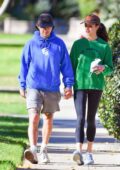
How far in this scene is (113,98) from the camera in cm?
1250

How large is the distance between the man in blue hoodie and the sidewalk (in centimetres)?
35

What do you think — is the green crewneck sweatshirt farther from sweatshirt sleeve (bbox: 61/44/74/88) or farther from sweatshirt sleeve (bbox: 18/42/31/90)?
sweatshirt sleeve (bbox: 18/42/31/90)

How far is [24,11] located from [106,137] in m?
70.0

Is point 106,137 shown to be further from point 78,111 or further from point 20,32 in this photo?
point 20,32

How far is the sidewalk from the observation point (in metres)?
11.1

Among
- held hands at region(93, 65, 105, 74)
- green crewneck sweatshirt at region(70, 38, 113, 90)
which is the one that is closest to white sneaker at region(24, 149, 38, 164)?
green crewneck sweatshirt at region(70, 38, 113, 90)

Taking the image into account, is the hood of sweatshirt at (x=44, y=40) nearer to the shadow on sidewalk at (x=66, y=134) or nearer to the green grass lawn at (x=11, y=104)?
the shadow on sidewalk at (x=66, y=134)

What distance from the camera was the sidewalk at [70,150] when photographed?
436 inches

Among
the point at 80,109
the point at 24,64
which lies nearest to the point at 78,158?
the point at 80,109

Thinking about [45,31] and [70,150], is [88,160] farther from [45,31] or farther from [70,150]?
[45,31]

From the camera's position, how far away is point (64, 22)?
78.1 m

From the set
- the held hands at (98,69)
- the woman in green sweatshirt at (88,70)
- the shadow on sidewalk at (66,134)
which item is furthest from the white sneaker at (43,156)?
the shadow on sidewalk at (66,134)

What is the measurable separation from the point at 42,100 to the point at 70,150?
5.72ft

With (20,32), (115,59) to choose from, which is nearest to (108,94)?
(115,59)
